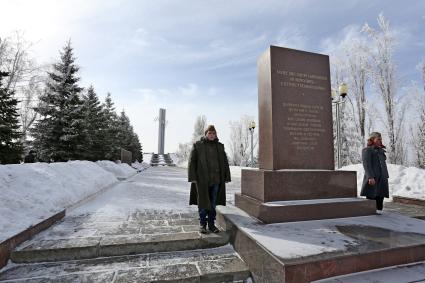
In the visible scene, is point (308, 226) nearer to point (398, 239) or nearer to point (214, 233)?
point (398, 239)

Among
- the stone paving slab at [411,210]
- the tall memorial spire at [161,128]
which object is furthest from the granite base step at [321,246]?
the tall memorial spire at [161,128]

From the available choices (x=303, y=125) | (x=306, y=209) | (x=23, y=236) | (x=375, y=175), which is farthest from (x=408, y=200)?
(x=23, y=236)

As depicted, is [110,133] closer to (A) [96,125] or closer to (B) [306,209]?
(A) [96,125]

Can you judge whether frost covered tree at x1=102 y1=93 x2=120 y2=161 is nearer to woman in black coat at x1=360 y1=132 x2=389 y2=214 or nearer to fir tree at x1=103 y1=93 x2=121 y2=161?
fir tree at x1=103 y1=93 x2=121 y2=161

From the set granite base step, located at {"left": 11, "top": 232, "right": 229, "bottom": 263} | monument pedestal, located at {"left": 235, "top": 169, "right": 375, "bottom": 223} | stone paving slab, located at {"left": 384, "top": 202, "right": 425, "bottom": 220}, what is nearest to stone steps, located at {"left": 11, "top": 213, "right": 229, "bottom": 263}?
granite base step, located at {"left": 11, "top": 232, "right": 229, "bottom": 263}

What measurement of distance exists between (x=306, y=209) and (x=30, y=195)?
4986mm

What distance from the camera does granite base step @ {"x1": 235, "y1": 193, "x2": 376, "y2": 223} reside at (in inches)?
156

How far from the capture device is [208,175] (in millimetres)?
4148

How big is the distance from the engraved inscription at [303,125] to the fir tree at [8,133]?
50.6 feet

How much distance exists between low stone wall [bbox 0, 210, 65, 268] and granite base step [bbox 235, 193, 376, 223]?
11.1ft

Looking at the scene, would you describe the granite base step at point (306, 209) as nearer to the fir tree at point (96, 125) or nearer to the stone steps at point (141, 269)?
the stone steps at point (141, 269)

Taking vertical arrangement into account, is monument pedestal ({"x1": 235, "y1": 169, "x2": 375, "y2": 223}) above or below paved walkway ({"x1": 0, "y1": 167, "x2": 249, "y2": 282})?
above

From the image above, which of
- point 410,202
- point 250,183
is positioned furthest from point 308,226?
point 410,202

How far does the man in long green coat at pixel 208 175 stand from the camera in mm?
4078
